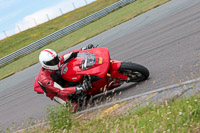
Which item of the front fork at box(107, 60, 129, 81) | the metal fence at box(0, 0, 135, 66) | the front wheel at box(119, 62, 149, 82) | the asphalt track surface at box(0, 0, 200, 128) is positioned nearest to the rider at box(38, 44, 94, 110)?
the front fork at box(107, 60, 129, 81)

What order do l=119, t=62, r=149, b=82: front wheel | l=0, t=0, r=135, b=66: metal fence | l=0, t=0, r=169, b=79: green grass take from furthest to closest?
1. l=0, t=0, r=135, b=66: metal fence
2. l=0, t=0, r=169, b=79: green grass
3. l=119, t=62, r=149, b=82: front wheel

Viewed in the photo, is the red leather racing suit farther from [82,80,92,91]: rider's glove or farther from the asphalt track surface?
the asphalt track surface

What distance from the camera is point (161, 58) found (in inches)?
336

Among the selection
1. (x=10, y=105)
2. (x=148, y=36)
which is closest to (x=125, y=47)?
(x=148, y=36)

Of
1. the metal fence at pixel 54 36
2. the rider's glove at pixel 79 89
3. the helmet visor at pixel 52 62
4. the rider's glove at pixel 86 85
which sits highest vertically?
the helmet visor at pixel 52 62

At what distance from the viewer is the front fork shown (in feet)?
22.8

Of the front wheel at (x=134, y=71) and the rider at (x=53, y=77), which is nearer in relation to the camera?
the front wheel at (x=134, y=71)

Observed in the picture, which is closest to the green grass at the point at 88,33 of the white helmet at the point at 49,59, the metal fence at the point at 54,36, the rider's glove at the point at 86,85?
the metal fence at the point at 54,36

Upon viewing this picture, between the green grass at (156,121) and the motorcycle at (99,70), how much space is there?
56.5 inches

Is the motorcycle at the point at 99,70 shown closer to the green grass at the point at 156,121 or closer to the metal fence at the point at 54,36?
the green grass at the point at 156,121

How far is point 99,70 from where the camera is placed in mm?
6891

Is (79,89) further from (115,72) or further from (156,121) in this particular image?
(156,121)

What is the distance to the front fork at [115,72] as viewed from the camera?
22.8 feet

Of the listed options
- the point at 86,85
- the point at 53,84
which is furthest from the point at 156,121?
the point at 53,84
